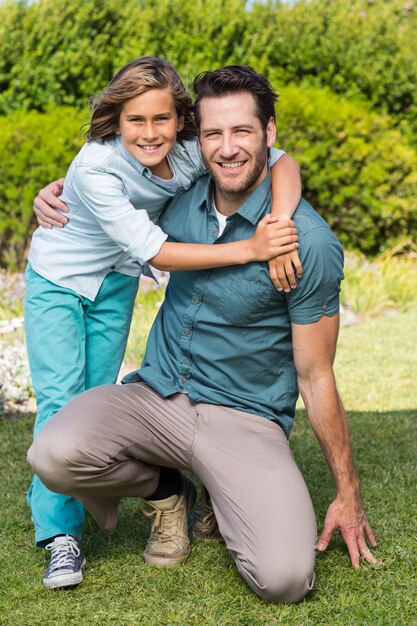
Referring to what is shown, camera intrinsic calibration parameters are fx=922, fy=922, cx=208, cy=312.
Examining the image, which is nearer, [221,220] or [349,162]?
[221,220]

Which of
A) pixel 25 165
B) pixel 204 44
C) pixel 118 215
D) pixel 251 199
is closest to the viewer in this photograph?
pixel 118 215

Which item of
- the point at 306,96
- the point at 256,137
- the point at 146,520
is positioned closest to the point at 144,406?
the point at 146,520

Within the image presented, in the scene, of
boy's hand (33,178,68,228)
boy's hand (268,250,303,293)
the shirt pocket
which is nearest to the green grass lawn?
→ the shirt pocket

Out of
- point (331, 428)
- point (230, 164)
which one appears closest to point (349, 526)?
point (331, 428)

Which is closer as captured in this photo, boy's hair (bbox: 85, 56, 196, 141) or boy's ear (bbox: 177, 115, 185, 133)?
boy's hair (bbox: 85, 56, 196, 141)

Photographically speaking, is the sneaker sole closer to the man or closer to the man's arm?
the man

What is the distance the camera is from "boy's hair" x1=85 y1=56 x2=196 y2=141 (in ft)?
10.8

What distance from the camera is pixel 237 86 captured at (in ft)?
10.6

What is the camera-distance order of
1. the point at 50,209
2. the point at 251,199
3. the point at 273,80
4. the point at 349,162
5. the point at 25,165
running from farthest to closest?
the point at 273,80
the point at 349,162
the point at 25,165
the point at 50,209
the point at 251,199

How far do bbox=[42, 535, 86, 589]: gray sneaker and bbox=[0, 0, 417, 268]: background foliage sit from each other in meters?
5.48

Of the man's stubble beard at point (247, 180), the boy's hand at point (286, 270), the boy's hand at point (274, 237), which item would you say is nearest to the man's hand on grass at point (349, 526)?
the boy's hand at point (286, 270)

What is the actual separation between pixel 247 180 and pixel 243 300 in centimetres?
42

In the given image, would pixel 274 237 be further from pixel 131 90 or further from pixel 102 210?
pixel 131 90

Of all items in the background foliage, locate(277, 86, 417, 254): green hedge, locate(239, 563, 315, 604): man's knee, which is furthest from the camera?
locate(277, 86, 417, 254): green hedge
